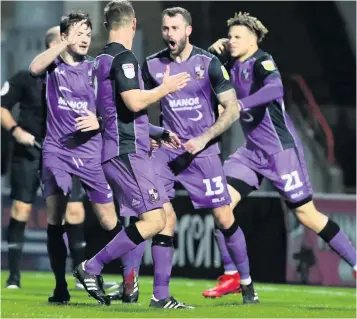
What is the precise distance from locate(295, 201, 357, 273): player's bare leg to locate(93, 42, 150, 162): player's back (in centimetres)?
208

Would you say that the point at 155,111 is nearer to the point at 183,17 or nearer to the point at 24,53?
the point at 24,53

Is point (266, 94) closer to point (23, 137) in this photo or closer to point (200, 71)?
point (200, 71)

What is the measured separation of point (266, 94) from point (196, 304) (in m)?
1.71

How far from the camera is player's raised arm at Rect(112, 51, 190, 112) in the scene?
8188 mm

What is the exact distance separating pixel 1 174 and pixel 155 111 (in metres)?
1.91

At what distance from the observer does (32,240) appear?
13.7 meters

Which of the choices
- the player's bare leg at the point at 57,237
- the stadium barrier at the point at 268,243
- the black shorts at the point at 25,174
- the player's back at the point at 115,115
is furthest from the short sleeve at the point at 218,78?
the stadium barrier at the point at 268,243

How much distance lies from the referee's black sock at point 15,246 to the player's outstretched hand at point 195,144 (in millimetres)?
3105

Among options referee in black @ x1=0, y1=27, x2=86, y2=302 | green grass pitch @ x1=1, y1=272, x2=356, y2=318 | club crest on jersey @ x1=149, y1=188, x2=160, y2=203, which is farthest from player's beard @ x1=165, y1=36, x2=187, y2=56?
referee in black @ x1=0, y1=27, x2=86, y2=302

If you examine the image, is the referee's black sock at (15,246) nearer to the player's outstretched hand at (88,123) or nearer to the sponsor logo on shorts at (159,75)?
the player's outstretched hand at (88,123)

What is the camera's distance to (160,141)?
8875mm

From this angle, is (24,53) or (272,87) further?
(24,53)

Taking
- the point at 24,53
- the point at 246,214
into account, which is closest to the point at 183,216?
the point at 246,214

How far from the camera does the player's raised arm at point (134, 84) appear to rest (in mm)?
8188
